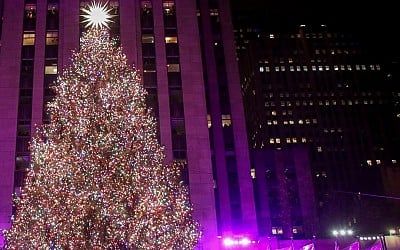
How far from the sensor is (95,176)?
19.2 meters

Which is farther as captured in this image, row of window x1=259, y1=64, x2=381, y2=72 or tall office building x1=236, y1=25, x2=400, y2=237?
row of window x1=259, y1=64, x2=381, y2=72

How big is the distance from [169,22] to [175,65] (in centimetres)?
442

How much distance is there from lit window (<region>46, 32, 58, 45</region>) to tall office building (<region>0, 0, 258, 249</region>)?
9cm

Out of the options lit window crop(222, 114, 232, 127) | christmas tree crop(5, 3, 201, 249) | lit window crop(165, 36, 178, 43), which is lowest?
christmas tree crop(5, 3, 201, 249)

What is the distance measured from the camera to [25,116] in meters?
34.8

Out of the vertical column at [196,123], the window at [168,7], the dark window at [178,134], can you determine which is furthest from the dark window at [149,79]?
Answer: the window at [168,7]

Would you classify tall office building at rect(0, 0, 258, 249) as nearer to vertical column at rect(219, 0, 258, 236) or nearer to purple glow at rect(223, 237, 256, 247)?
vertical column at rect(219, 0, 258, 236)

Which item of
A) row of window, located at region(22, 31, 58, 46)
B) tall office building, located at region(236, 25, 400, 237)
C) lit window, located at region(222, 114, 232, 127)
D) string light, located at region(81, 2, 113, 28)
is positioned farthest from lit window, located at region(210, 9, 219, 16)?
tall office building, located at region(236, 25, 400, 237)

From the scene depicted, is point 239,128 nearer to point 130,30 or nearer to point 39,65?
point 130,30

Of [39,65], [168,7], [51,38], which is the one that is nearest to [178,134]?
[168,7]

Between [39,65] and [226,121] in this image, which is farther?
[226,121]

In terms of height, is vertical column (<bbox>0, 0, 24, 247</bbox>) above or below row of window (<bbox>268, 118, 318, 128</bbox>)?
below

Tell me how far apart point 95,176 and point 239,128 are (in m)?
20.2

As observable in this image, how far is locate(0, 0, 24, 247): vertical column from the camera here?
32.3 meters
